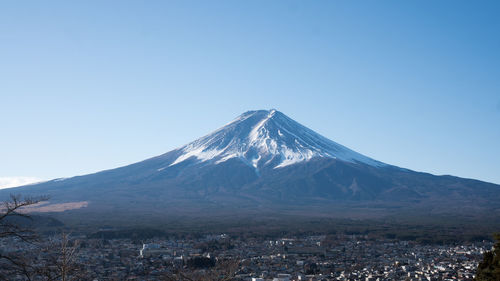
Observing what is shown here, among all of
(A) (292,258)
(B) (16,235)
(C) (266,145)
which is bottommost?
(A) (292,258)

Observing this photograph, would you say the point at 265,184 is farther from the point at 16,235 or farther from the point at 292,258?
the point at 16,235

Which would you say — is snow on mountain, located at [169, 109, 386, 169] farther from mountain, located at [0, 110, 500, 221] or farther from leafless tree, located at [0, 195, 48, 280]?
leafless tree, located at [0, 195, 48, 280]

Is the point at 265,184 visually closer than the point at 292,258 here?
No

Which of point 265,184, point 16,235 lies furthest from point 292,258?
point 265,184

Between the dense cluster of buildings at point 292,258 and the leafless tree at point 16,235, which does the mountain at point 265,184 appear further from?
the leafless tree at point 16,235

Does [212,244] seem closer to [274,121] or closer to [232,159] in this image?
[232,159]

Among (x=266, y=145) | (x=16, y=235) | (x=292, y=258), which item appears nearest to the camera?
(x=16, y=235)
